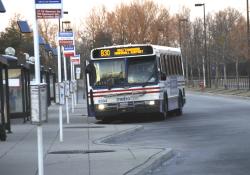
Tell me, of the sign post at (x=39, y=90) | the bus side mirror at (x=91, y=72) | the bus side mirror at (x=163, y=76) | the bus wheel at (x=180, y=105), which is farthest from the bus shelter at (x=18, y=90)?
the sign post at (x=39, y=90)

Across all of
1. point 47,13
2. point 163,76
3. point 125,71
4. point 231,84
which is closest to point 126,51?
point 125,71

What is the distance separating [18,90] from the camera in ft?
89.0

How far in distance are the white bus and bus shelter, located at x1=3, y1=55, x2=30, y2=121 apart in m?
2.54

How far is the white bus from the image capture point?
84.9 ft

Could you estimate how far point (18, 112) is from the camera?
87.1ft

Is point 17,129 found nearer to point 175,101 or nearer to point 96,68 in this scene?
point 96,68

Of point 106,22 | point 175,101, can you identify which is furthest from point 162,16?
point 175,101

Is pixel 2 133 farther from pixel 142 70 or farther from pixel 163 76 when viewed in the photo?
pixel 163 76

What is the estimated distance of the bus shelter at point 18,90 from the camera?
85.3ft

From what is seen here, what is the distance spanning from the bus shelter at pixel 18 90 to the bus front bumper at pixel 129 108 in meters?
2.93

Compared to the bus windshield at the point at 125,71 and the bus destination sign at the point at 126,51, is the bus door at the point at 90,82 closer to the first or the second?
the bus windshield at the point at 125,71

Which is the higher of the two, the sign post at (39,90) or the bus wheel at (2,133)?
the sign post at (39,90)

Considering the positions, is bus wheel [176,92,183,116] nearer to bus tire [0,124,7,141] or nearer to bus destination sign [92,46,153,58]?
bus destination sign [92,46,153,58]

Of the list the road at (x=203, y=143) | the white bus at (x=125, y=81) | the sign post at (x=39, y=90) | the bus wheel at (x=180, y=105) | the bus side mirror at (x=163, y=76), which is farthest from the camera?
the bus wheel at (x=180, y=105)
